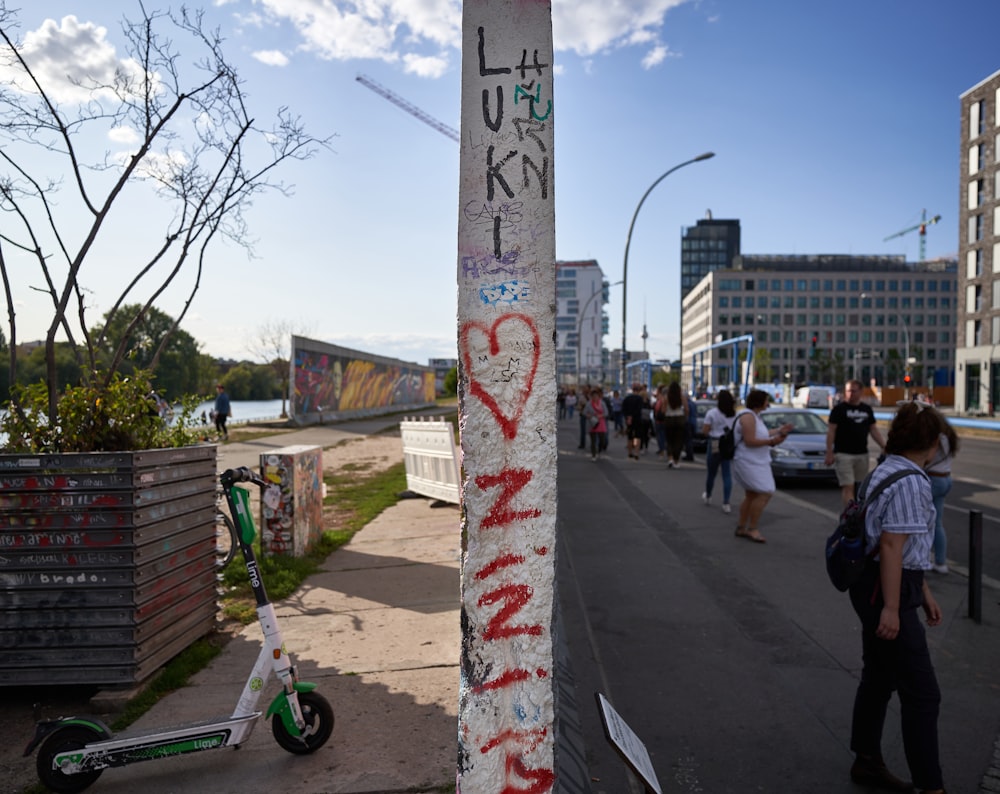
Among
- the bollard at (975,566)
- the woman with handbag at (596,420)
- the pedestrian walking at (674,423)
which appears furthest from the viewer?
the woman with handbag at (596,420)

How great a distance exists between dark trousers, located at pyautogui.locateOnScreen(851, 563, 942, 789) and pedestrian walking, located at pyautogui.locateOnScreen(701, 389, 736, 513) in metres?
7.48

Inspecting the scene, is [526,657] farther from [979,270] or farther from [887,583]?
[979,270]

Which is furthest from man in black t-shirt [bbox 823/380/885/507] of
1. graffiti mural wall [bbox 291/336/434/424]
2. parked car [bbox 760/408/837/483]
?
graffiti mural wall [bbox 291/336/434/424]

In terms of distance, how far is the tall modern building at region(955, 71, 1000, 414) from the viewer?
59438mm

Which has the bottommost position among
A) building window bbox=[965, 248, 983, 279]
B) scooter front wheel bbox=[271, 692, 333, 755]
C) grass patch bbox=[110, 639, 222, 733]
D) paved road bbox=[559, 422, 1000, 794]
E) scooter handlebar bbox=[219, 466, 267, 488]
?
paved road bbox=[559, 422, 1000, 794]

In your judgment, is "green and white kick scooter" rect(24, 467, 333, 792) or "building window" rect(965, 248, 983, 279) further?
Answer: "building window" rect(965, 248, 983, 279)

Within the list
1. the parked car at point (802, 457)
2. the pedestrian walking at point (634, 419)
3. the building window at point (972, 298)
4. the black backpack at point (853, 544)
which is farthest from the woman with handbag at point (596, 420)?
the building window at point (972, 298)

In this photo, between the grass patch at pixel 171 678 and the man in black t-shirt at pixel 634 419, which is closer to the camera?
the grass patch at pixel 171 678

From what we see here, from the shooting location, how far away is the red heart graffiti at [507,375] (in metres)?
2.39

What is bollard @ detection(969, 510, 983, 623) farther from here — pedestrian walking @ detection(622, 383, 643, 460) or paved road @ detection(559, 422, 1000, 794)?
pedestrian walking @ detection(622, 383, 643, 460)

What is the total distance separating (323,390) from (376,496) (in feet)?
83.1

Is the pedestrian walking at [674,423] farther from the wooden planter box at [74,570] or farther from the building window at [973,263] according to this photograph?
the building window at [973,263]

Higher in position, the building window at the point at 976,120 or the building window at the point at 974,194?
the building window at the point at 976,120

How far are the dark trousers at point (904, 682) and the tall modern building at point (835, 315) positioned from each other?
124473 millimetres
